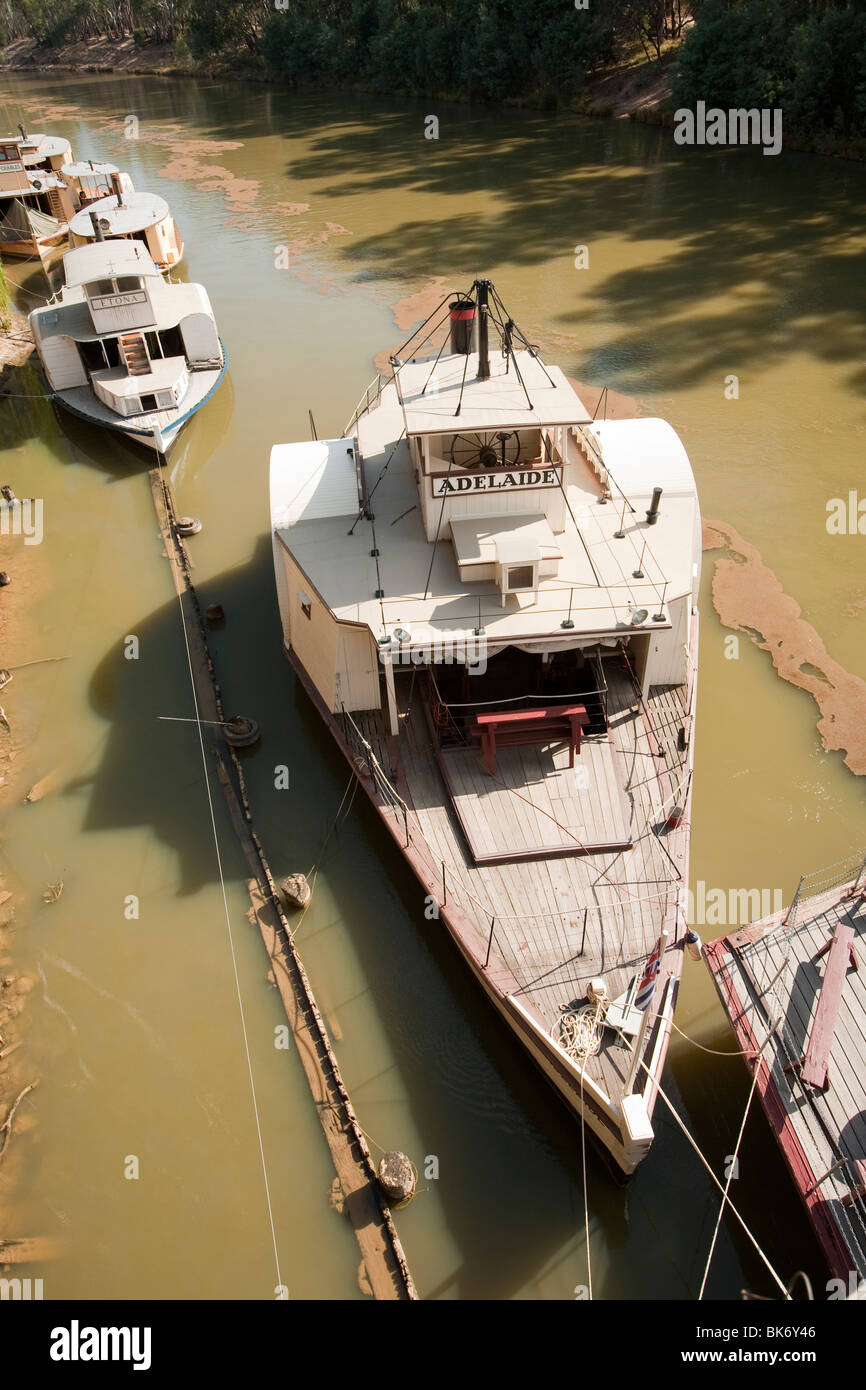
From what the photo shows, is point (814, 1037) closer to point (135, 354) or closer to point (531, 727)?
point (531, 727)

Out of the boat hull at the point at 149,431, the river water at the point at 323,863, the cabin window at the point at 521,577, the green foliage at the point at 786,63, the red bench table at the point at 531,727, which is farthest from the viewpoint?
the green foliage at the point at 786,63

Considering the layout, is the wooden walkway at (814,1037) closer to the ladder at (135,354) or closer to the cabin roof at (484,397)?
the cabin roof at (484,397)

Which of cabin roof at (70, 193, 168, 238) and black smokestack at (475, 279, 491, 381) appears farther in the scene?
cabin roof at (70, 193, 168, 238)

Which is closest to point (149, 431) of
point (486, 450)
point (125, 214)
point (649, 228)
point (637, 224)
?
point (486, 450)

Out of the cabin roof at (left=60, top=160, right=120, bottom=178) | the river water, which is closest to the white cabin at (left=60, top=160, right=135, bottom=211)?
the cabin roof at (left=60, top=160, right=120, bottom=178)

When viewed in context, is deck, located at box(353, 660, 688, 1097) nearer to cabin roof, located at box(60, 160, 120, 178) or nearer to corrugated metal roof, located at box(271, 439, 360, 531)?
corrugated metal roof, located at box(271, 439, 360, 531)

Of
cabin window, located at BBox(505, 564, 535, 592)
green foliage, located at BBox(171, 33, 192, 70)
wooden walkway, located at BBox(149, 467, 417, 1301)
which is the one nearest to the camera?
wooden walkway, located at BBox(149, 467, 417, 1301)

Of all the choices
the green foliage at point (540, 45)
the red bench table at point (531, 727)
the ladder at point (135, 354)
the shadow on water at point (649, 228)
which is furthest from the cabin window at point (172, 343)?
the green foliage at point (540, 45)
